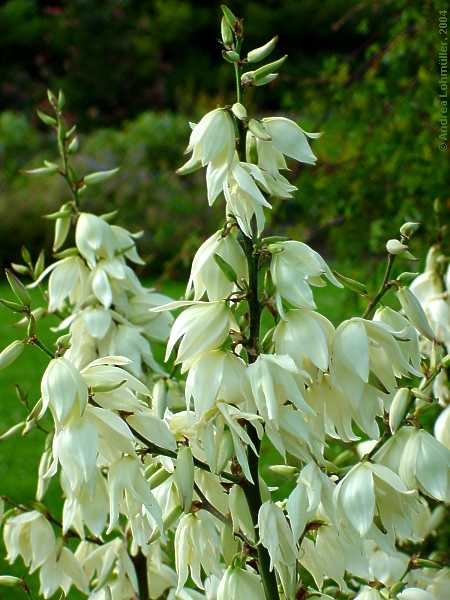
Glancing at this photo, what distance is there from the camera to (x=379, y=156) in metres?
Answer: 3.02

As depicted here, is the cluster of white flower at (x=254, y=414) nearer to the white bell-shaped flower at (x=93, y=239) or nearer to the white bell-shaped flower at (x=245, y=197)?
the white bell-shaped flower at (x=245, y=197)

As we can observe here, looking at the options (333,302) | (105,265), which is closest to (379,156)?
(105,265)

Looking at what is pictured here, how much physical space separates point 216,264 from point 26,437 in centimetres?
334

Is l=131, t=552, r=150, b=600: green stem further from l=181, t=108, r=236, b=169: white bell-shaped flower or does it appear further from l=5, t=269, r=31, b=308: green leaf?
l=181, t=108, r=236, b=169: white bell-shaped flower

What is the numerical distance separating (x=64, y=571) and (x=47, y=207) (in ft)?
22.4

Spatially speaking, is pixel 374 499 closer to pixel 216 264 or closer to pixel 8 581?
pixel 216 264

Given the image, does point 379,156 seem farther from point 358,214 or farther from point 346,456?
point 346,456

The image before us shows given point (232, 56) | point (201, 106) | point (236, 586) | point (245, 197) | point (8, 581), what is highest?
point (232, 56)

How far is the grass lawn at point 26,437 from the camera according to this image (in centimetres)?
278

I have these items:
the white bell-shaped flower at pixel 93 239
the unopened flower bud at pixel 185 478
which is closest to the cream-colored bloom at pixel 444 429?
the unopened flower bud at pixel 185 478

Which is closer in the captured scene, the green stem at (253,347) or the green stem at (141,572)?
the green stem at (253,347)

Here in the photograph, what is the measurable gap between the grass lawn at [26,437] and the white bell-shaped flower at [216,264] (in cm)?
79

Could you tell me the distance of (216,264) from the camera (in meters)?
1.05

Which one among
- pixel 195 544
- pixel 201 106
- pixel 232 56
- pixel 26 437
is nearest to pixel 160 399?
pixel 195 544
